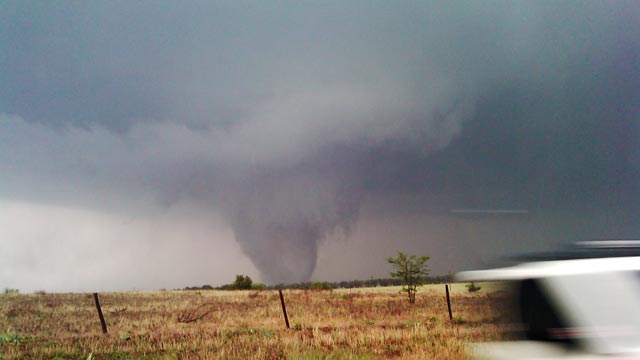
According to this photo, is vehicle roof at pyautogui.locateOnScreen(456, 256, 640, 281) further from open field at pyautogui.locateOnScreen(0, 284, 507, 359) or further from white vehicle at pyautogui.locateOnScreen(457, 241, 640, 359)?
open field at pyautogui.locateOnScreen(0, 284, 507, 359)

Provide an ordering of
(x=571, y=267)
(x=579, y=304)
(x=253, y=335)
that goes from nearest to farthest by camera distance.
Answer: (x=579, y=304) → (x=571, y=267) → (x=253, y=335)

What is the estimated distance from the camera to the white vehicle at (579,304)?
11.4 ft

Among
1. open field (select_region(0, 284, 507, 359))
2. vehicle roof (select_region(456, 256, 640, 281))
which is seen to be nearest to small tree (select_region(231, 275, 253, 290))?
open field (select_region(0, 284, 507, 359))

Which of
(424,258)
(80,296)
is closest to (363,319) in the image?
(424,258)

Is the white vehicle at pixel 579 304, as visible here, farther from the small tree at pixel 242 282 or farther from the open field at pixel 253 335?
the small tree at pixel 242 282

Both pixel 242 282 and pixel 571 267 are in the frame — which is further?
pixel 242 282

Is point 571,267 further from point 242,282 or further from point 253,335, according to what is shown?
point 242,282

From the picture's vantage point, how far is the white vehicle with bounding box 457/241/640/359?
3461 millimetres

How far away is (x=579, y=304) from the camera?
354 centimetres

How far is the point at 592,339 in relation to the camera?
345 centimetres

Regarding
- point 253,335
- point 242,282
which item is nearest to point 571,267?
point 253,335

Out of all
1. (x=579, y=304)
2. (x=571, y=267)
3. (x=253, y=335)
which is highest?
(x=571, y=267)

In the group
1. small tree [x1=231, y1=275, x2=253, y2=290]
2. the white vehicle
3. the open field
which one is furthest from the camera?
small tree [x1=231, y1=275, x2=253, y2=290]

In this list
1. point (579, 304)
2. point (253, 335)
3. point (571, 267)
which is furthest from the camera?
point (253, 335)
